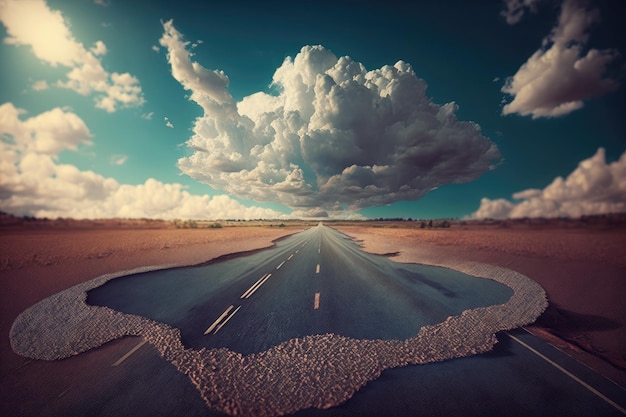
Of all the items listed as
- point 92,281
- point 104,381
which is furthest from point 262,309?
point 92,281

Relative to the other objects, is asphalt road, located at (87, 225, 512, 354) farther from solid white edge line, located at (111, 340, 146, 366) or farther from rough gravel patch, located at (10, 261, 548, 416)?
solid white edge line, located at (111, 340, 146, 366)

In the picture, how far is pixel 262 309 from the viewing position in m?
7.97

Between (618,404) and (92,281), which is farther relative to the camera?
(92,281)

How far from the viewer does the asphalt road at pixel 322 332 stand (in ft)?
12.7

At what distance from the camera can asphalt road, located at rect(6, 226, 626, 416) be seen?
153 inches

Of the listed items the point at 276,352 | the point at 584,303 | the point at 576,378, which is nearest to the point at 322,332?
the point at 276,352

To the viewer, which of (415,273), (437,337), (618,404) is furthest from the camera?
(415,273)

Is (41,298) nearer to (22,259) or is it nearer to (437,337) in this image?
(22,259)

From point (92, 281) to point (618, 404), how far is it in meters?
18.5

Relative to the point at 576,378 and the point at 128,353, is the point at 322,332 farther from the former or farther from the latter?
the point at 576,378

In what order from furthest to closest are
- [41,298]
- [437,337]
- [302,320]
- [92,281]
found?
1. [92,281]
2. [41,298]
3. [302,320]
4. [437,337]

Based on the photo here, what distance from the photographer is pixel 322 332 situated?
20.7 feet

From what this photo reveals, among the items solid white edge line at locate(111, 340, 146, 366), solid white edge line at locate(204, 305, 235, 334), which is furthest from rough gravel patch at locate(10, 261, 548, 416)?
solid white edge line at locate(204, 305, 235, 334)

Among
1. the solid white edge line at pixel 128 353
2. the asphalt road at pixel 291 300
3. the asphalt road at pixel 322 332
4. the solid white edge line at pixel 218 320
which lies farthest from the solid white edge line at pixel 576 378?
the solid white edge line at pixel 128 353
